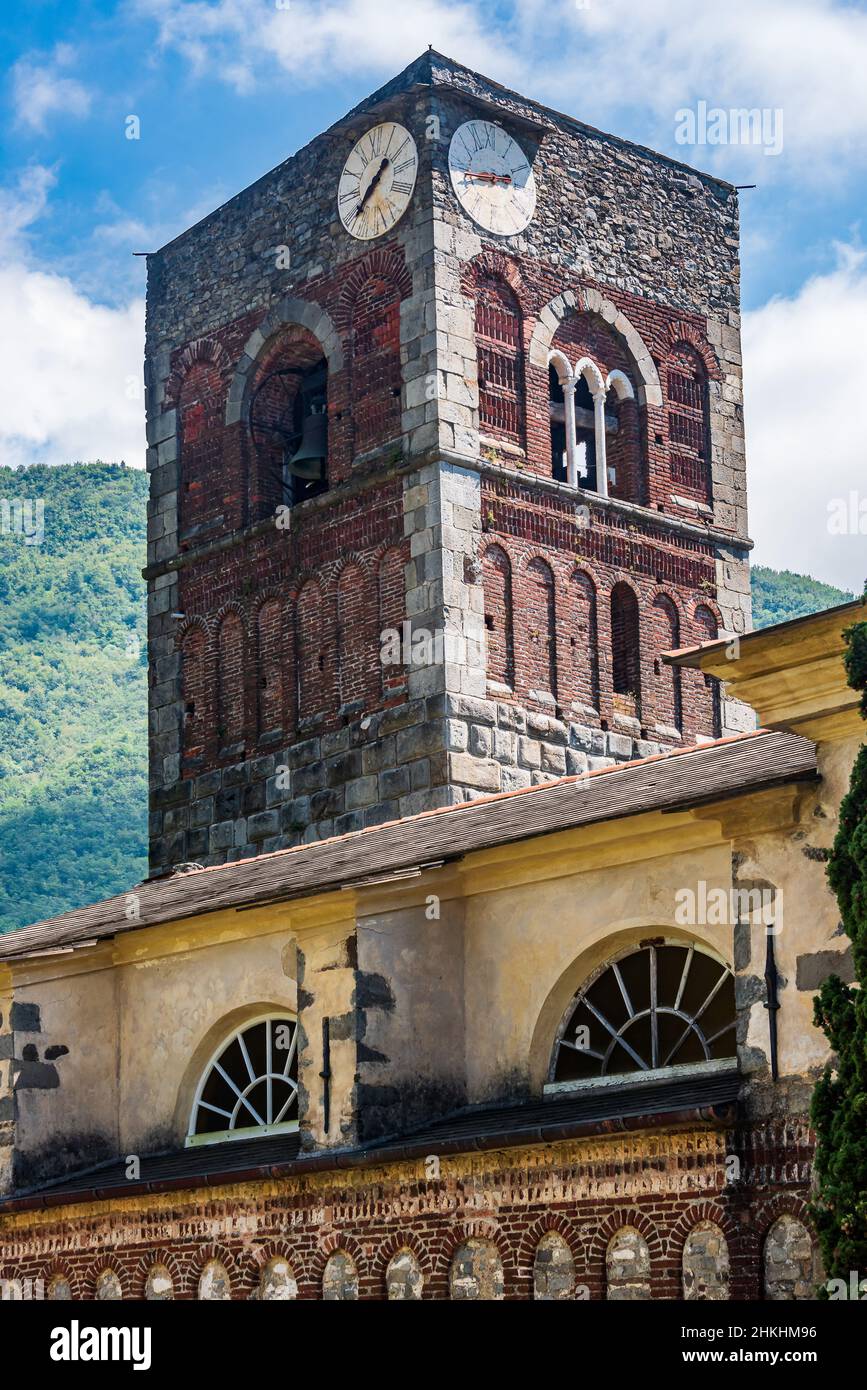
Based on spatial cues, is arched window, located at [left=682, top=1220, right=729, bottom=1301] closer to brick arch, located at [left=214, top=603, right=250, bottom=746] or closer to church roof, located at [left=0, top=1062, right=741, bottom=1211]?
church roof, located at [left=0, top=1062, right=741, bottom=1211]

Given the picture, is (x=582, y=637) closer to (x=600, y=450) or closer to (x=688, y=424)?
(x=600, y=450)

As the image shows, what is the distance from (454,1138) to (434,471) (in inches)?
551

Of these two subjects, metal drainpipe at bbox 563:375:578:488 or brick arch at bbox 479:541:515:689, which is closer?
brick arch at bbox 479:541:515:689

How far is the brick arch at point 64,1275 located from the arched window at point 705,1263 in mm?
6803

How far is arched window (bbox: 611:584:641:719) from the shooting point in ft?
103

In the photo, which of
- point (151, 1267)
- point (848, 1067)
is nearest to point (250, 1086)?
point (151, 1267)

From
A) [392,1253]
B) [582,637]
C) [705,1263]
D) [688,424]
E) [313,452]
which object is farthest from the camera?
[688,424]

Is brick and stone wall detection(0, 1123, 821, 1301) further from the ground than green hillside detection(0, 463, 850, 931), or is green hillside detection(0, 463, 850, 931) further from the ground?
green hillside detection(0, 463, 850, 931)

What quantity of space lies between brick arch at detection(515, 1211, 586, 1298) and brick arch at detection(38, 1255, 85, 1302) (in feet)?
16.9

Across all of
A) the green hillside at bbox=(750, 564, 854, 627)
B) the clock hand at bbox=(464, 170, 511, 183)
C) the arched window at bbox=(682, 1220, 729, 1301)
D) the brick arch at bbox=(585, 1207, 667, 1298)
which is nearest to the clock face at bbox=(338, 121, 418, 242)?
the clock hand at bbox=(464, 170, 511, 183)

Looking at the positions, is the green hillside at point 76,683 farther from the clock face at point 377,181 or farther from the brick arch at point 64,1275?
the brick arch at point 64,1275

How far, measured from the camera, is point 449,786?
92.8 ft

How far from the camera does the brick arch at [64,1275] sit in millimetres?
20253

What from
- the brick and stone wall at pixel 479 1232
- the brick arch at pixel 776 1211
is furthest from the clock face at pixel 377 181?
the brick arch at pixel 776 1211
